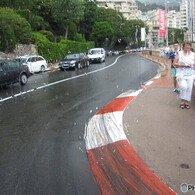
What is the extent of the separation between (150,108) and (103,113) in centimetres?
119

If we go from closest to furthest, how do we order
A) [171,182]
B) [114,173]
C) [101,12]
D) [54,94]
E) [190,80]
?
[171,182], [114,173], [190,80], [54,94], [101,12]

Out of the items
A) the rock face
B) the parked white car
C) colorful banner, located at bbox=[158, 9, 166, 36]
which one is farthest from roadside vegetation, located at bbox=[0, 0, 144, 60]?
colorful banner, located at bbox=[158, 9, 166, 36]

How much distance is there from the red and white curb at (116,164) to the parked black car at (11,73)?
7.92 metres

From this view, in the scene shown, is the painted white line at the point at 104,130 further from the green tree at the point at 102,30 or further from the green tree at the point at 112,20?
the green tree at the point at 112,20

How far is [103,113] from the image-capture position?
6.82 meters

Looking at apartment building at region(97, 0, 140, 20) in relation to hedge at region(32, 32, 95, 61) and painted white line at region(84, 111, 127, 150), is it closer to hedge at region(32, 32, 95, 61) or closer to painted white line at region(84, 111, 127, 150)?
hedge at region(32, 32, 95, 61)

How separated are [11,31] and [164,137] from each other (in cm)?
2559

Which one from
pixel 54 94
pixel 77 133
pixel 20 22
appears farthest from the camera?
pixel 20 22

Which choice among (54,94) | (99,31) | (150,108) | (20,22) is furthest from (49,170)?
(99,31)

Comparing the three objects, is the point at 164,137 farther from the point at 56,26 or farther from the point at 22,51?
the point at 56,26

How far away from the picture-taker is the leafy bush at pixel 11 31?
86.6 feet

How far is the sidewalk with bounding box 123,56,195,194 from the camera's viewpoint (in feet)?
11.9

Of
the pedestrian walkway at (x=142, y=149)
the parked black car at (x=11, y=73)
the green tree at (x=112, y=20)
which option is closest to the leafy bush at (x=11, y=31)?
the parked black car at (x=11, y=73)

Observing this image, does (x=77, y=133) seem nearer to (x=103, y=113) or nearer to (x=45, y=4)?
(x=103, y=113)
